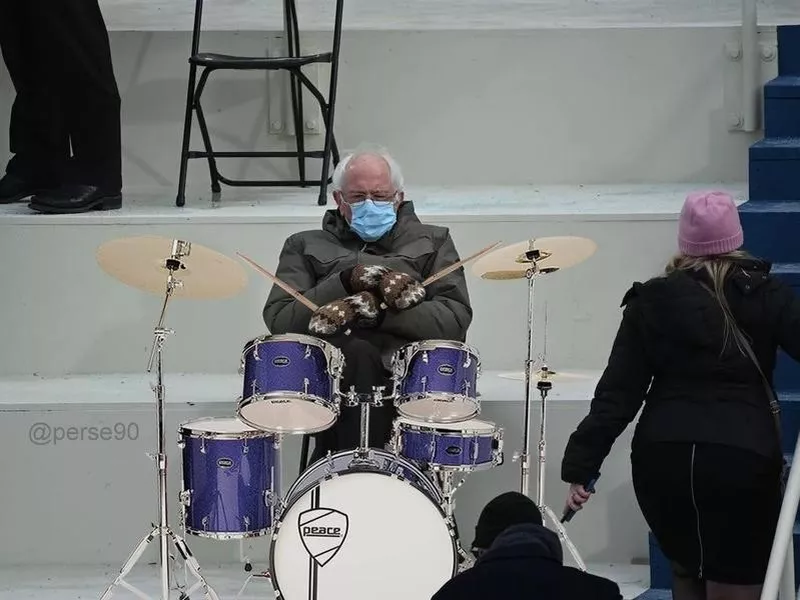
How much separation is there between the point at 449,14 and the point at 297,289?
8.10 feet

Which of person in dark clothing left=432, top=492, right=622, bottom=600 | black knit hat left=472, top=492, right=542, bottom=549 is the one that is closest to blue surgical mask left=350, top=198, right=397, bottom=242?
black knit hat left=472, top=492, right=542, bottom=549

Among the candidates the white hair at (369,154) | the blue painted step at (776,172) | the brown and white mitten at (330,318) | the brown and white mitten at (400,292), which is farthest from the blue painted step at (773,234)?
the brown and white mitten at (330,318)

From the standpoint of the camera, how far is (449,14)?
670cm

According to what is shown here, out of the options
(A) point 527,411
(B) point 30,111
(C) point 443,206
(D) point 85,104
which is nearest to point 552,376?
(A) point 527,411

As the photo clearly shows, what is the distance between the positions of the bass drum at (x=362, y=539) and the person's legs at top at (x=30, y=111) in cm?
203

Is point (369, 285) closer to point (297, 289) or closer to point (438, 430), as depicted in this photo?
point (297, 289)

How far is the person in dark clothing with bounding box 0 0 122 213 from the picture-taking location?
5.42 m

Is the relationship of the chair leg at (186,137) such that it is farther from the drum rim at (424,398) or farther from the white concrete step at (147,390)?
the drum rim at (424,398)

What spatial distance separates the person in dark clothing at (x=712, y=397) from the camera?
3521mm

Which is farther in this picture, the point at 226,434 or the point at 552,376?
the point at 552,376

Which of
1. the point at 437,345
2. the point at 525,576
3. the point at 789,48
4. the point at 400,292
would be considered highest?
the point at 789,48

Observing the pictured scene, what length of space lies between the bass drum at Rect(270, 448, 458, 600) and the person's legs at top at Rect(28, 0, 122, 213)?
188 centimetres

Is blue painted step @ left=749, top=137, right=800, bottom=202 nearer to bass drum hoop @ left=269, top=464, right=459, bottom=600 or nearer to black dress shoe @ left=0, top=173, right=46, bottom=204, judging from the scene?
bass drum hoop @ left=269, top=464, right=459, bottom=600

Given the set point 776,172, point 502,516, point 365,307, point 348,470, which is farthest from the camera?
point 776,172
